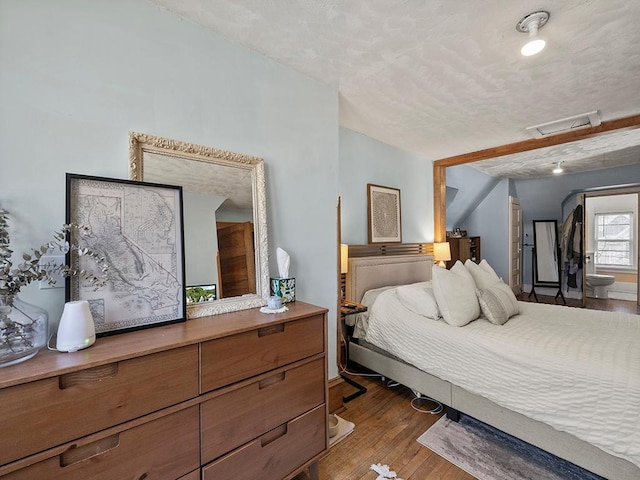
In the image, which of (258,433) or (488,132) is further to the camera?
(488,132)

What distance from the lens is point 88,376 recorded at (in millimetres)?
919

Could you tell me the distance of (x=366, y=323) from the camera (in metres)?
2.70

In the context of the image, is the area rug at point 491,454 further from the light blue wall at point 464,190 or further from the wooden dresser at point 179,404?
the light blue wall at point 464,190

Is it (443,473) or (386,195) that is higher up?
(386,195)

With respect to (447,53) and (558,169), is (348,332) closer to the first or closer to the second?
(447,53)

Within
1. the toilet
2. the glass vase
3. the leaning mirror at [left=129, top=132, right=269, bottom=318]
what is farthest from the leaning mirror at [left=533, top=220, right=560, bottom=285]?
the glass vase

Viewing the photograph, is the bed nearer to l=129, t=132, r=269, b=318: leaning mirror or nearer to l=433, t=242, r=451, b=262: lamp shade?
l=129, t=132, r=269, b=318: leaning mirror

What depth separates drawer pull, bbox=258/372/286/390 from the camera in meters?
1.32

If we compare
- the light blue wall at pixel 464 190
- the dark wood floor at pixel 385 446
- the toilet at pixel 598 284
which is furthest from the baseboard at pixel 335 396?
the toilet at pixel 598 284

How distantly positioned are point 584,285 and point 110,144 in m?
6.96

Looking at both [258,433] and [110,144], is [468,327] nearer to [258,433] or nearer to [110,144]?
[258,433]

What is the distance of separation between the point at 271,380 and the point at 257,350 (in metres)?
0.18

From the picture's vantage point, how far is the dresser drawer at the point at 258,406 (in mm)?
1167

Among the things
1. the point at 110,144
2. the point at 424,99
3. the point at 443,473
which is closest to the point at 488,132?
the point at 424,99
